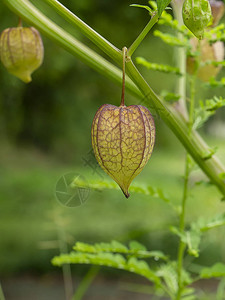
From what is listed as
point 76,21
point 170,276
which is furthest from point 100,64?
point 170,276

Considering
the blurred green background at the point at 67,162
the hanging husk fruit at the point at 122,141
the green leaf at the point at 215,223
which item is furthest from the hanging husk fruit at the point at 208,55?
the blurred green background at the point at 67,162

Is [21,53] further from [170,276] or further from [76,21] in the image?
[170,276]

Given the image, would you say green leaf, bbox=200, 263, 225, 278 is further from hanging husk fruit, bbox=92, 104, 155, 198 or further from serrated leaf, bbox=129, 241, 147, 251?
hanging husk fruit, bbox=92, 104, 155, 198

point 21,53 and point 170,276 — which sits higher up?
point 21,53

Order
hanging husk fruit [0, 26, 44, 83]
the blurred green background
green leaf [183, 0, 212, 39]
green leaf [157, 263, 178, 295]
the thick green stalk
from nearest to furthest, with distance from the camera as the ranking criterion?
1. green leaf [183, 0, 212, 39]
2. the thick green stalk
3. hanging husk fruit [0, 26, 44, 83]
4. green leaf [157, 263, 178, 295]
5. the blurred green background

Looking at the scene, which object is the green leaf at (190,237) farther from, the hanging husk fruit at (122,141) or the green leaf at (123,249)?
the hanging husk fruit at (122,141)

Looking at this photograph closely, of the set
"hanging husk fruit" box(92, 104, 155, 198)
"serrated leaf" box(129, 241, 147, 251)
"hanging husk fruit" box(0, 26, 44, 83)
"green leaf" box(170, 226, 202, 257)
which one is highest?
"hanging husk fruit" box(0, 26, 44, 83)

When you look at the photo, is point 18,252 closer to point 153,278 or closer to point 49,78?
point 49,78

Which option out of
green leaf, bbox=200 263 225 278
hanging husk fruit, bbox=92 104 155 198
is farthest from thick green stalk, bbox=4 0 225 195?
green leaf, bbox=200 263 225 278
